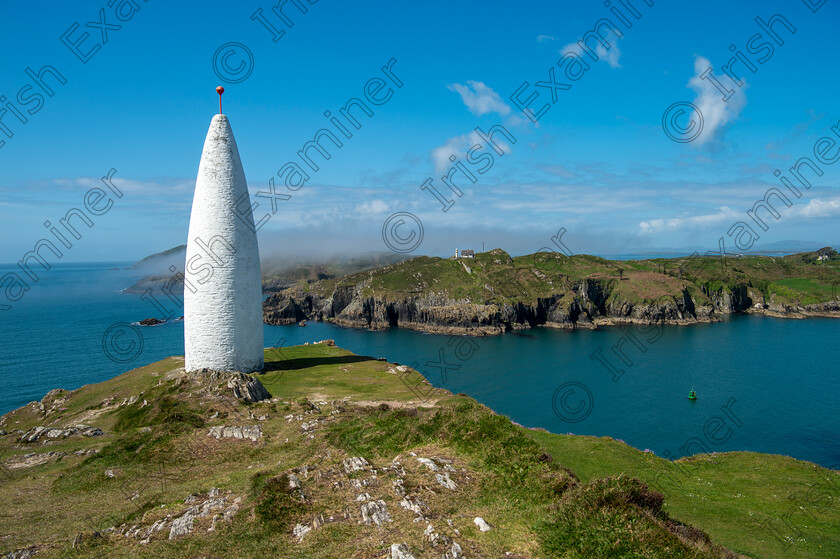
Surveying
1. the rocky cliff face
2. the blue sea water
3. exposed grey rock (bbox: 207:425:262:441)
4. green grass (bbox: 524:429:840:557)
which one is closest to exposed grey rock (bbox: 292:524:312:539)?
exposed grey rock (bbox: 207:425:262:441)

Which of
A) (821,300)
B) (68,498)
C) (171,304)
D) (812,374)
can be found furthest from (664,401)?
(171,304)

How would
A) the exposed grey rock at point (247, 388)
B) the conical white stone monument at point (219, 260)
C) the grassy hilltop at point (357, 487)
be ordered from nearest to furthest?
the grassy hilltop at point (357, 487) < the exposed grey rock at point (247, 388) < the conical white stone monument at point (219, 260)

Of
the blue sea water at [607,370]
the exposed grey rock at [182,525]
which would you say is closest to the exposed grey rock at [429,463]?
the exposed grey rock at [182,525]

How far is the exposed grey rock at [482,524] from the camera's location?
941 centimetres

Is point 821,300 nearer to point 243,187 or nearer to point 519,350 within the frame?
point 519,350

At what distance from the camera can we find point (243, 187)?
82.7 feet

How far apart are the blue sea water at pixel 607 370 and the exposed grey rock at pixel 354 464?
37213mm

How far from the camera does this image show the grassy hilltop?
9.27 metres

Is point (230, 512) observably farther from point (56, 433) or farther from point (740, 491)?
point (740, 491)

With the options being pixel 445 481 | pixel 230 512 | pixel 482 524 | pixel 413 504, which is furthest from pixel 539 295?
pixel 230 512

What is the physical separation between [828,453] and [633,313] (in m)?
81.2

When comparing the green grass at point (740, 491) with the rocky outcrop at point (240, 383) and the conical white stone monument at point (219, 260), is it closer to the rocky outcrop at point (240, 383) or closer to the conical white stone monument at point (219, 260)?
the rocky outcrop at point (240, 383)

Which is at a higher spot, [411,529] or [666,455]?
[411,529]

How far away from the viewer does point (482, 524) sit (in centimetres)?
948
